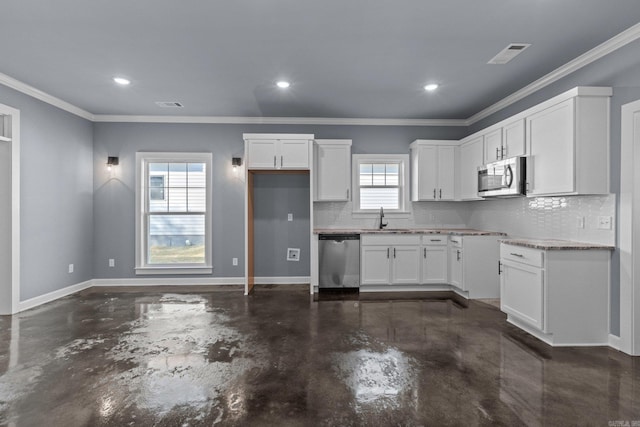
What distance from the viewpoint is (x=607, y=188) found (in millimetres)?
3123

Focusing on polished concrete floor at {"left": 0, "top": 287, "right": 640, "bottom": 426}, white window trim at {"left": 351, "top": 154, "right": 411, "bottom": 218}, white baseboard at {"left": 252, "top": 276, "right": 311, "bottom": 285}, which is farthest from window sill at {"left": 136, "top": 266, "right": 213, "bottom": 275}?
white window trim at {"left": 351, "top": 154, "right": 411, "bottom": 218}

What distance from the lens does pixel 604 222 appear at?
3.15m

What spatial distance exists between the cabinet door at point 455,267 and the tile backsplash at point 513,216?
0.71 m

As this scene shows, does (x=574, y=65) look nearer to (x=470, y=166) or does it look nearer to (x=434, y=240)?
(x=470, y=166)

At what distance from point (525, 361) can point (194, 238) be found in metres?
4.85

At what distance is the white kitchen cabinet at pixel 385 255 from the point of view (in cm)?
514

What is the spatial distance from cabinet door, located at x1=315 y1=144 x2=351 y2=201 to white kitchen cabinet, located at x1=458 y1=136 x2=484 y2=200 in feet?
5.90

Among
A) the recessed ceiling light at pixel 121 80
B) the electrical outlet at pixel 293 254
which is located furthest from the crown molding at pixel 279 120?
the electrical outlet at pixel 293 254

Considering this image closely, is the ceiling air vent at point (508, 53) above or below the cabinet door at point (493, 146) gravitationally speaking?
above

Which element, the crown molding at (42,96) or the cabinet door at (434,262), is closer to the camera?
the crown molding at (42,96)

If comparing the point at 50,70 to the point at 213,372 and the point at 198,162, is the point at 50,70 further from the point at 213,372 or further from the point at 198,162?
the point at 213,372

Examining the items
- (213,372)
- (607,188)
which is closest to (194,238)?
(213,372)

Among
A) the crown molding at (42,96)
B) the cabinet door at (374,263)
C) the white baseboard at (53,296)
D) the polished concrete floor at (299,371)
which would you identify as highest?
the crown molding at (42,96)

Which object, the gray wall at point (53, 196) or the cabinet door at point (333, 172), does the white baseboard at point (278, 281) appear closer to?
the cabinet door at point (333, 172)
